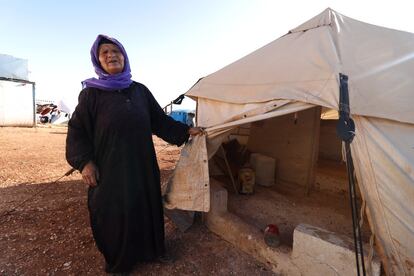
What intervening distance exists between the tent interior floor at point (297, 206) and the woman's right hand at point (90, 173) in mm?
1991

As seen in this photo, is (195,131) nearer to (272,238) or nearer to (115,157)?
(115,157)

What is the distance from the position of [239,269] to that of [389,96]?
217 centimetres

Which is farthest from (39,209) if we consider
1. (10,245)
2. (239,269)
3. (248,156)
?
(248,156)

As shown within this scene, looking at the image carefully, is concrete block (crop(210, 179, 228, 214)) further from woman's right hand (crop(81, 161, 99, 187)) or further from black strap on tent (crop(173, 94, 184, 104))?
black strap on tent (crop(173, 94, 184, 104))

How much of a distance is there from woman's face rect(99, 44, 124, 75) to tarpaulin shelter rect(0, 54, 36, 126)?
1666 centimetres

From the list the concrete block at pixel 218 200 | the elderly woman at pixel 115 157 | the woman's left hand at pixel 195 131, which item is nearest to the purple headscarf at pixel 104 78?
the elderly woman at pixel 115 157

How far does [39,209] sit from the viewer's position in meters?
4.05

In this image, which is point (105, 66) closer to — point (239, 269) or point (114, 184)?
point (114, 184)

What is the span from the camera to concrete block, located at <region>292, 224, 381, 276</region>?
2.16 metres

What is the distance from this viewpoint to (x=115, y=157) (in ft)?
7.91

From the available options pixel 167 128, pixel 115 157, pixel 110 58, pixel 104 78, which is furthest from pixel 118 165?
pixel 110 58

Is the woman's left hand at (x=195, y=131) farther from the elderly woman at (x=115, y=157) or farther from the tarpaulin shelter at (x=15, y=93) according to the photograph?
the tarpaulin shelter at (x=15, y=93)

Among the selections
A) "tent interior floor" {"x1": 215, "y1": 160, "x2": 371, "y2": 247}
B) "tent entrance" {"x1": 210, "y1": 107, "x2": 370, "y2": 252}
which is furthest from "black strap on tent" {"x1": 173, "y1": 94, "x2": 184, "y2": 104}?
"tent interior floor" {"x1": 215, "y1": 160, "x2": 371, "y2": 247}

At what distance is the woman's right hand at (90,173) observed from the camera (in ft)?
7.69
